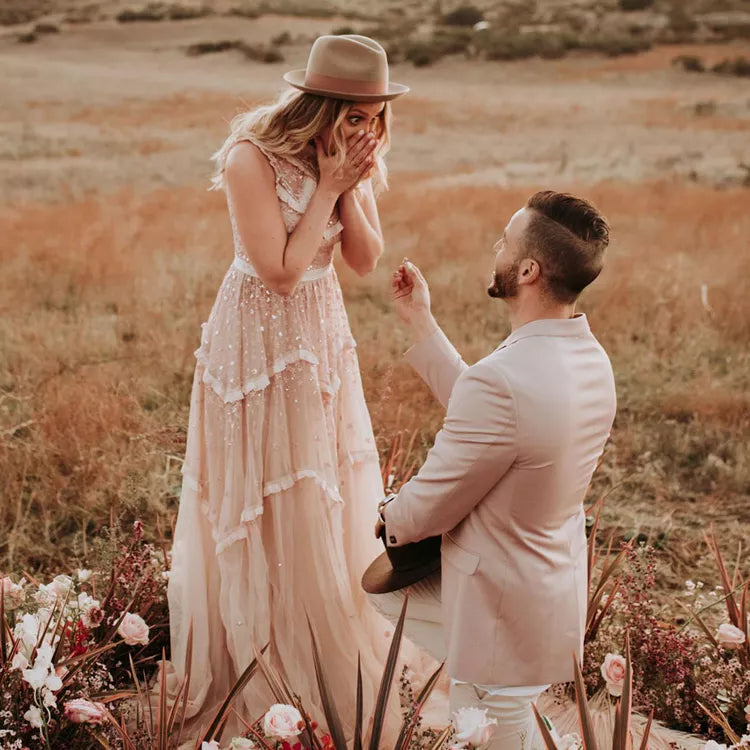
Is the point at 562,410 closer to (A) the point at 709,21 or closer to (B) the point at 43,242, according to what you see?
(B) the point at 43,242

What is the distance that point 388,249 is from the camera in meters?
9.00

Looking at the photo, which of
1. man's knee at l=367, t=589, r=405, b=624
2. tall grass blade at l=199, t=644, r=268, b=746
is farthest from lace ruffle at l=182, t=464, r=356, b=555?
tall grass blade at l=199, t=644, r=268, b=746

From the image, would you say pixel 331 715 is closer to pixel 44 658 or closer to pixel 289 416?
pixel 44 658

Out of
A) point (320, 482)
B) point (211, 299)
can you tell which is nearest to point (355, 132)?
point (320, 482)

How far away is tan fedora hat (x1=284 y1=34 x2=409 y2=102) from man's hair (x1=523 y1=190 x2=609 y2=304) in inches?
27.6

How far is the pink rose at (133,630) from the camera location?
9.28 ft

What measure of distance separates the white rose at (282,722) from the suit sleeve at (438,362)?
95 centimetres

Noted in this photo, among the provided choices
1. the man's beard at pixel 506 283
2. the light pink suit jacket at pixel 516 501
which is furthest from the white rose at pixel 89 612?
A: the man's beard at pixel 506 283

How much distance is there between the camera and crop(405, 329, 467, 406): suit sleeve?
2689 millimetres

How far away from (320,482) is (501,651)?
88cm

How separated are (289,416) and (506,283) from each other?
0.91 metres

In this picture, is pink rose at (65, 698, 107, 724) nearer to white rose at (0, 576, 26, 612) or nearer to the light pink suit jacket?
white rose at (0, 576, 26, 612)

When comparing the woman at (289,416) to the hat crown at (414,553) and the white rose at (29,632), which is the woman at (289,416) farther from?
the white rose at (29,632)

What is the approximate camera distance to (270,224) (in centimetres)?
270
